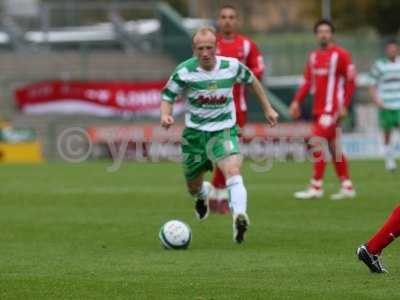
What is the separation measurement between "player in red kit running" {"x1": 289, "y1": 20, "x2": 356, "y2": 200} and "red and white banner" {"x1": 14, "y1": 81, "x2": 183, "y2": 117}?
15.9 metres

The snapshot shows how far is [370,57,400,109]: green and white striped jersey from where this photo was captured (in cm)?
2422

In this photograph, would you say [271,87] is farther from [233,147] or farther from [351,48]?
[233,147]

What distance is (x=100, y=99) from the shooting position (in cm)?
3459

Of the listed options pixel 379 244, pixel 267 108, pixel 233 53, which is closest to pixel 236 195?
pixel 267 108

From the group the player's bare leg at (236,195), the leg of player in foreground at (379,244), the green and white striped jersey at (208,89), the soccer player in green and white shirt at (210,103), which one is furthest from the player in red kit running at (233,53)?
the leg of player in foreground at (379,244)

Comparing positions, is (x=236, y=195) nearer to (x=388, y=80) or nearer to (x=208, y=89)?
(x=208, y=89)

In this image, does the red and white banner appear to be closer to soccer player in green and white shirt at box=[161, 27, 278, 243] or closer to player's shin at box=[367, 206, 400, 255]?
soccer player in green and white shirt at box=[161, 27, 278, 243]

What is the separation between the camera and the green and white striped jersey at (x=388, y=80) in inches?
953

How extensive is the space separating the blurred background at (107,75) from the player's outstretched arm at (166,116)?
1840 cm

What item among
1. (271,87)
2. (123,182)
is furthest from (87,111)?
(123,182)

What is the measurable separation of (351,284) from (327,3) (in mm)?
40383

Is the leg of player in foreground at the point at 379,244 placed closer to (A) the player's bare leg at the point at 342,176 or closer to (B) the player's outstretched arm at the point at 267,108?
(B) the player's outstretched arm at the point at 267,108

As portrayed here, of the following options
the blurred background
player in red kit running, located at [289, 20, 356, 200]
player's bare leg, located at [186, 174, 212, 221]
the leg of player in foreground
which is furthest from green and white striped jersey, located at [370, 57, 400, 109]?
the leg of player in foreground

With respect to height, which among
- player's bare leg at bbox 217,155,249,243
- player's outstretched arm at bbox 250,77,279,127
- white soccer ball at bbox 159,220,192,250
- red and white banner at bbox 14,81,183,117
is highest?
player's outstretched arm at bbox 250,77,279,127
